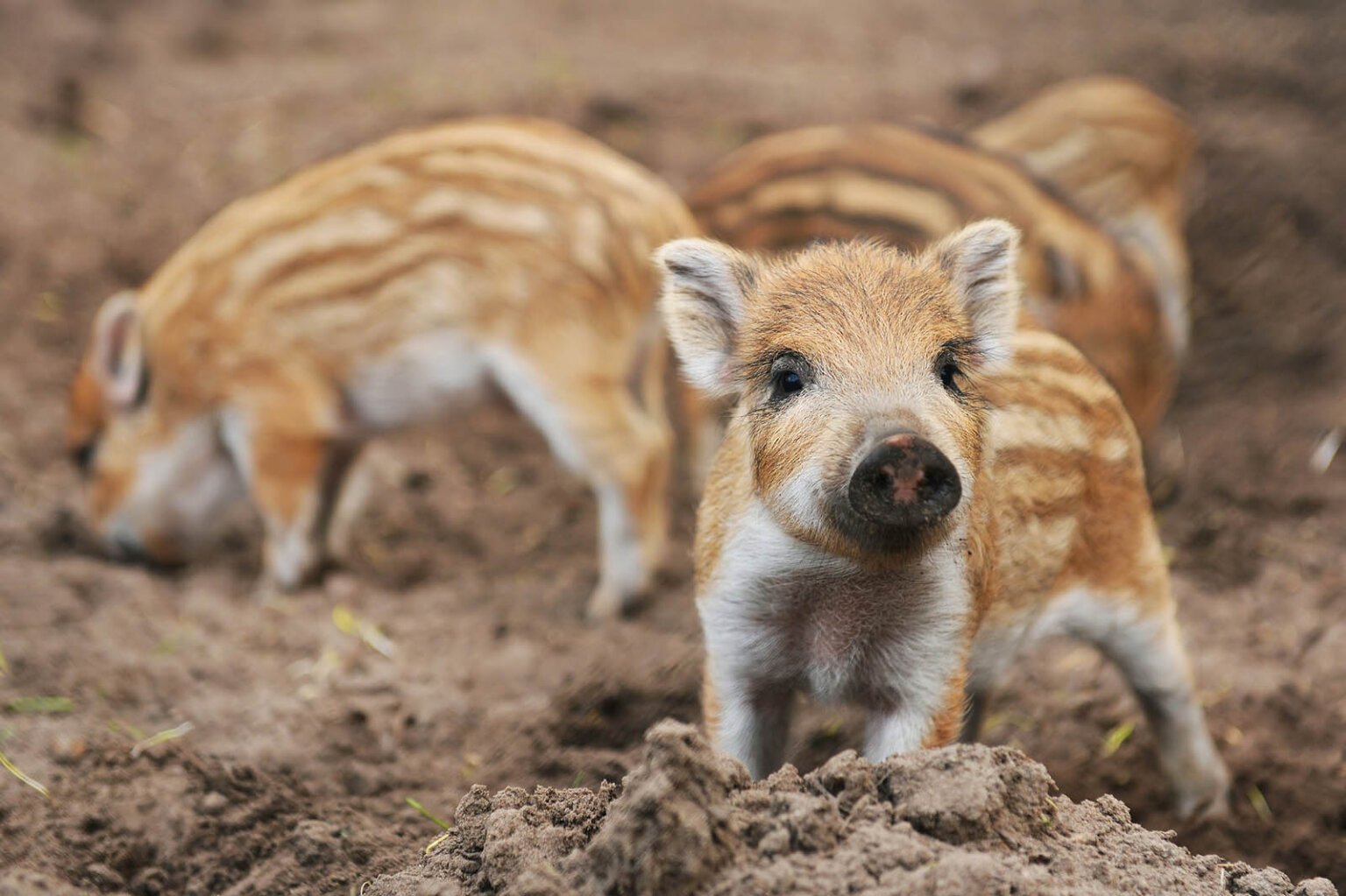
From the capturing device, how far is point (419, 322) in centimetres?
495

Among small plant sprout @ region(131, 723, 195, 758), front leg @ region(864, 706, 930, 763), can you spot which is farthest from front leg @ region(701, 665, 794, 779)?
small plant sprout @ region(131, 723, 195, 758)

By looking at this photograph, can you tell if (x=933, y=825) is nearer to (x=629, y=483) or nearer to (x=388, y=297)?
(x=629, y=483)

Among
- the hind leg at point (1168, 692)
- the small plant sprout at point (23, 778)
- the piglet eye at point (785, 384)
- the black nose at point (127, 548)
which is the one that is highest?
the piglet eye at point (785, 384)

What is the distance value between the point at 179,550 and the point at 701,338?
3.03 meters

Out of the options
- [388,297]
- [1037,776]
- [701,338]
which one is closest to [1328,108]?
[388,297]

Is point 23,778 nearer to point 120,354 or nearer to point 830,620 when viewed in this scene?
point 830,620

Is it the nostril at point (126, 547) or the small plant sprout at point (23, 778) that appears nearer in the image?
the small plant sprout at point (23, 778)

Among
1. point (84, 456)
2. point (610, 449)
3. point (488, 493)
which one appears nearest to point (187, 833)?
point (610, 449)

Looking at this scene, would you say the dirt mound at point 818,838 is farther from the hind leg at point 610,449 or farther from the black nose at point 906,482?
the hind leg at point 610,449

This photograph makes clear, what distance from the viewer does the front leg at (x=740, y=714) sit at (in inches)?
120

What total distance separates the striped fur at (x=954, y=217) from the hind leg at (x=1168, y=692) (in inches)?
59.7

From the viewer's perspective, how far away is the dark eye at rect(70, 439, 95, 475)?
5469mm

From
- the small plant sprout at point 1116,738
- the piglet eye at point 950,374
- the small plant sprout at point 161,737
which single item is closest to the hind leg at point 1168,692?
the small plant sprout at point 1116,738

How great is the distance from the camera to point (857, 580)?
2.87 m
